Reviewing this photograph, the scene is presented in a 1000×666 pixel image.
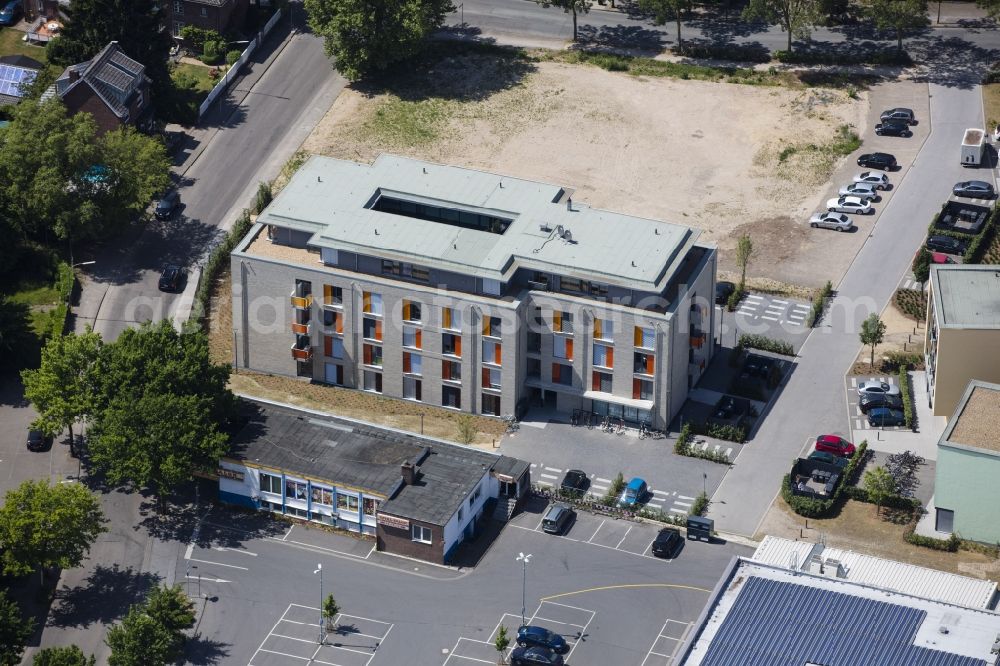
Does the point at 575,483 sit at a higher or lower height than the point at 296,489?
lower

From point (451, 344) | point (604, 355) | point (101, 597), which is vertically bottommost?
point (101, 597)

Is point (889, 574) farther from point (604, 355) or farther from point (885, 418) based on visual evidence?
point (604, 355)

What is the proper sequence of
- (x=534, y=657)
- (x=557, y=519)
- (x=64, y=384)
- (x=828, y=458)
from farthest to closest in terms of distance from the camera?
(x=828, y=458) → (x=64, y=384) → (x=557, y=519) → (x=534, y=657)

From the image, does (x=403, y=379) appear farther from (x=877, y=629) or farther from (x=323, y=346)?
(x=877, y=629)

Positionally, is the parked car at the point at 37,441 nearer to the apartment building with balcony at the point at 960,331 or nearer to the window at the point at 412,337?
the window at the point at 412,337

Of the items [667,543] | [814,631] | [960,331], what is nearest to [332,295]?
[667,543]

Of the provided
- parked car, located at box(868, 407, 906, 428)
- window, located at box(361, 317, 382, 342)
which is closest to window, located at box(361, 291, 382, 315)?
window, located at box(361, 317, 382, 342)

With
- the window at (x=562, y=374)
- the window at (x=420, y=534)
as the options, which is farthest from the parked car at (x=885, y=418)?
the window at (x=420, y=534)
